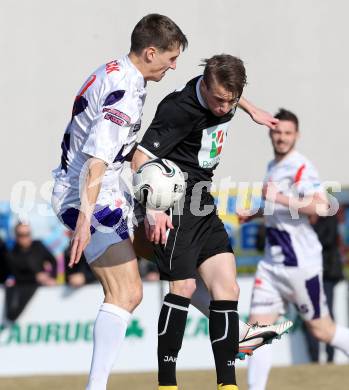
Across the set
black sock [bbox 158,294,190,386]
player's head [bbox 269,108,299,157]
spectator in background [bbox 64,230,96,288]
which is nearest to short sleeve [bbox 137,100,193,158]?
black sock [bbox 158,294,190,386]

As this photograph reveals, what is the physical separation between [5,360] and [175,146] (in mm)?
4741

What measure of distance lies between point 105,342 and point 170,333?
46 centimetres

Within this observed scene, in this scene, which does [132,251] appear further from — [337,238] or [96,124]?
[337,238]

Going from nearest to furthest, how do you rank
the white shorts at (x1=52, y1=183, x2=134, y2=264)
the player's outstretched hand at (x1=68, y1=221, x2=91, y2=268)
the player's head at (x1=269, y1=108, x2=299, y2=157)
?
1. the player's outstretched hand at (x1=68, y1=221, x2=91, y2=268)
2. the white shorts at (x1=52, y1=183, x2=134, y2=264)
3. the player's head at (x1=269, y1=108, x2=299, y2=157)

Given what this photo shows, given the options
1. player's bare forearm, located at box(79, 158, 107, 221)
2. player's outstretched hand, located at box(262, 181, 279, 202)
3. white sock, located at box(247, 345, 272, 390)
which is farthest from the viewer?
player's outstretched hand, located at box(262, 181, 279, 202)

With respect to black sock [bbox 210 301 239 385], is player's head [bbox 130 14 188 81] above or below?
above

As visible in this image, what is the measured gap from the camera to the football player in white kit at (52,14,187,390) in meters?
5.61

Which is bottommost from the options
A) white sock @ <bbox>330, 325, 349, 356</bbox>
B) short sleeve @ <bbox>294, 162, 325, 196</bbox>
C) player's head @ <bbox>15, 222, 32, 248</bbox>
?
white sock @ <bbox>330, 325, 349, 356</bbox>

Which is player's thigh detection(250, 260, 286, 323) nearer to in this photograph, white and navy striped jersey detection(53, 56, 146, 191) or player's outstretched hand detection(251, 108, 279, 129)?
player's outstretched hand detection(251, 108, 279, 129)

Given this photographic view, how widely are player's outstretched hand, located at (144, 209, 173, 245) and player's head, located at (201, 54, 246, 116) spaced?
0.71 m

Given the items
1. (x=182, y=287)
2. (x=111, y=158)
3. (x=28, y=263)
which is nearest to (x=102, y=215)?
(x=111, y=158)

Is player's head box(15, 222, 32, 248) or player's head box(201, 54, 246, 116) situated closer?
player's head box(201, 54, 246, 116)

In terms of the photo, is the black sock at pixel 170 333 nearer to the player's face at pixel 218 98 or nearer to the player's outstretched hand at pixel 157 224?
the player's outstretched hand at pixel 157 224

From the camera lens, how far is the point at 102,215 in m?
5.82
